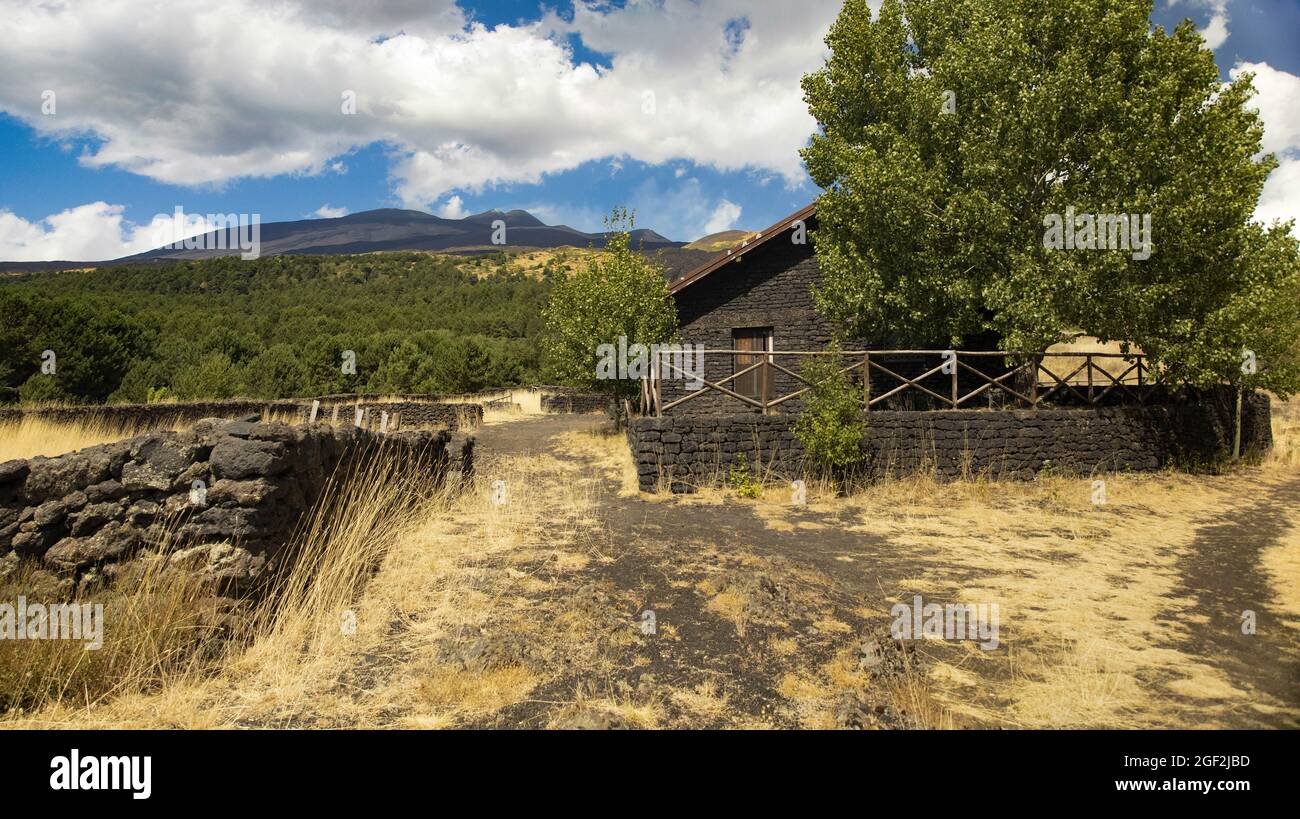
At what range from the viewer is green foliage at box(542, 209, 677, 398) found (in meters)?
19.5

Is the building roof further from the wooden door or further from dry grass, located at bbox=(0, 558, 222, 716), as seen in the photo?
dry grass, located at bbox=(0, 558, 222, 716)

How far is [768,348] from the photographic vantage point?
18766 mm

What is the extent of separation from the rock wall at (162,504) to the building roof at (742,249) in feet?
48.4

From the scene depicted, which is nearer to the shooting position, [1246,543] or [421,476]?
[1246,543]

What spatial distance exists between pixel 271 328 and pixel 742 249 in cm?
5205

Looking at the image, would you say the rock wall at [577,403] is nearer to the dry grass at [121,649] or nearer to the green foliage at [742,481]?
the green foliage at [742,481]

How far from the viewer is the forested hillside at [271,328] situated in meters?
27.0

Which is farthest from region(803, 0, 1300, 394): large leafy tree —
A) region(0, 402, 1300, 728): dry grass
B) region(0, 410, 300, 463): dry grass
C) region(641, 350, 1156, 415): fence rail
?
region(0, 410, 300, 463): dry grass

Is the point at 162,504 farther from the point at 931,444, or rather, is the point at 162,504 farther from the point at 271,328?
the point at 271,328

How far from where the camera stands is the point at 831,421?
1130 centimetres

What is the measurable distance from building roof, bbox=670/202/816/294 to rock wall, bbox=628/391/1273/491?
7737 mm
